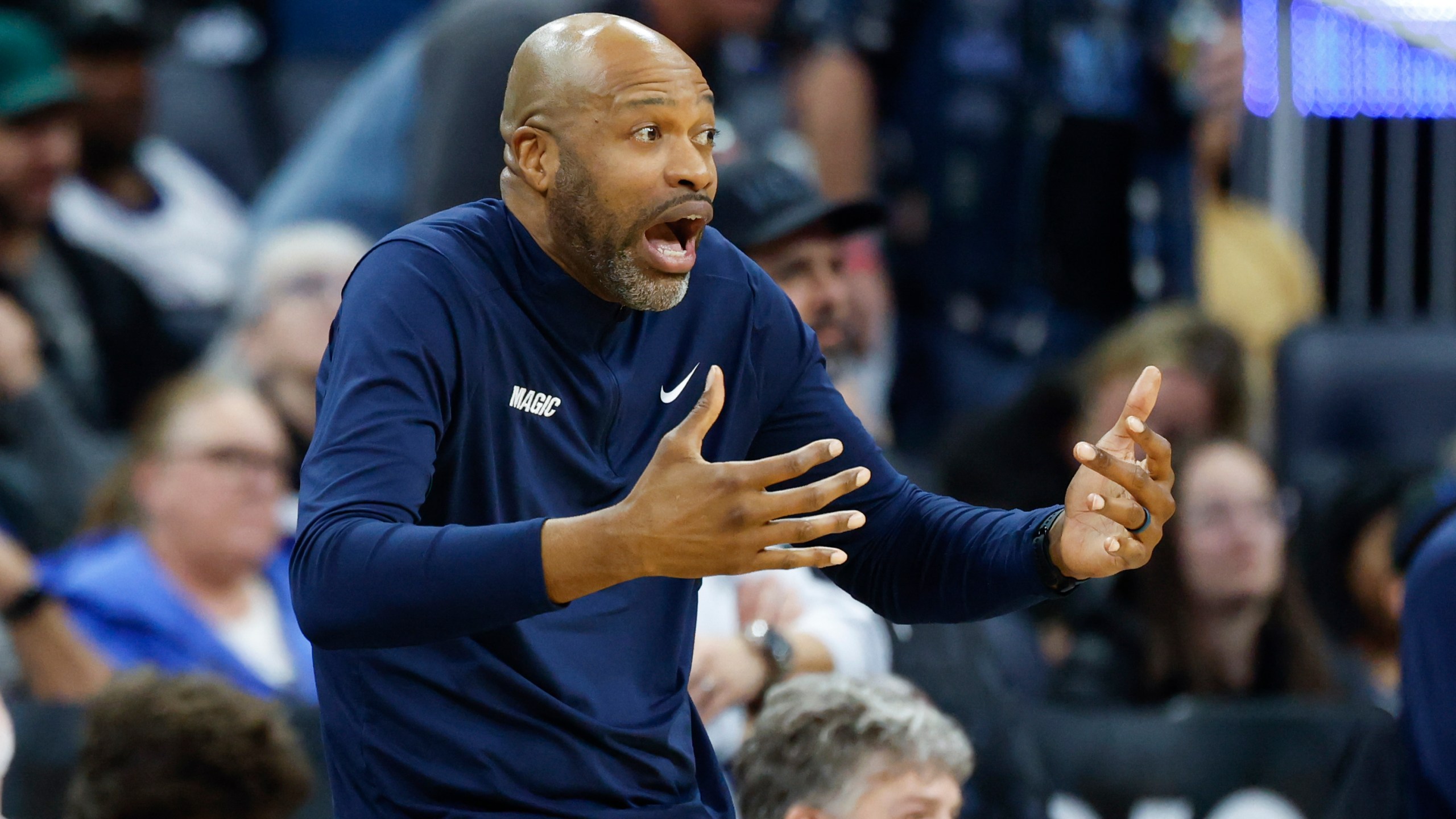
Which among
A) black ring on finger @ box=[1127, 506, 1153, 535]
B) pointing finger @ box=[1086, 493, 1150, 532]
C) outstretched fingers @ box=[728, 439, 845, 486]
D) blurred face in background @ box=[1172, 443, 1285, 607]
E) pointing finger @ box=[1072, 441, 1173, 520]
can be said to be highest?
outstretched fingers @ box=[728, 439, 845, 486]

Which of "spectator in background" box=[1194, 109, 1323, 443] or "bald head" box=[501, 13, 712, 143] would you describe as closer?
"bald head" box=[501, 13, 712, 143]

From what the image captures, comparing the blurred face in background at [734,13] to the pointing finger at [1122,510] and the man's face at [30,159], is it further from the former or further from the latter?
the man's face at [30,159]

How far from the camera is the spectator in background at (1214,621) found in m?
4.29

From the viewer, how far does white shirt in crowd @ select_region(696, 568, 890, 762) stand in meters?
3.10

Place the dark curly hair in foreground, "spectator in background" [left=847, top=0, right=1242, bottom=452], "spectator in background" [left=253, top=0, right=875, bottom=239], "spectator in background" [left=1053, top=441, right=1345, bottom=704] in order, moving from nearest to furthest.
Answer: the dark curly hair in foreground, "spectator in background" [left=253, top=0, right=875, bottom=239], "spectator in background" [left=1053, top=441, right=1345, bottom=704], "spectator in background" [left=847, top=0, right=1242, bottom=452]

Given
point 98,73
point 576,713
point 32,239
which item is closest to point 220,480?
point 32,239

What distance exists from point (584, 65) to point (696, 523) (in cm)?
52

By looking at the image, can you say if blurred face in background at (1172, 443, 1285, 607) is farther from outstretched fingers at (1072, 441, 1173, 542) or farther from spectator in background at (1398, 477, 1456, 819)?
outstretched fingers at (1072, 441, 1173, 542)

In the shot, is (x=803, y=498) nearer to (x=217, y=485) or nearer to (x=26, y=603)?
(x=26, y=603)

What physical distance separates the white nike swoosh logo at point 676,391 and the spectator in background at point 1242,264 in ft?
14.5

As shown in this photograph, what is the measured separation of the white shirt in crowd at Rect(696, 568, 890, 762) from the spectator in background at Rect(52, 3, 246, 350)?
240cm

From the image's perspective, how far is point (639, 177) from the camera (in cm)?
180

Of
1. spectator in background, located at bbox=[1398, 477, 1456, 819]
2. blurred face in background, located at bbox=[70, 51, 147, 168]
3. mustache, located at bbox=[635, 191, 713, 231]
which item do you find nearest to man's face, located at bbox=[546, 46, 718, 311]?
mustache, located at bbox=[635, 191, 713, 231]

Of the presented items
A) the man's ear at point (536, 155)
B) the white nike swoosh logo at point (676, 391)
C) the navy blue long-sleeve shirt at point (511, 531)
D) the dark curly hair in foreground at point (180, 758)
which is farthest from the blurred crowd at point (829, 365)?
the man's ear at point (536, 155)
